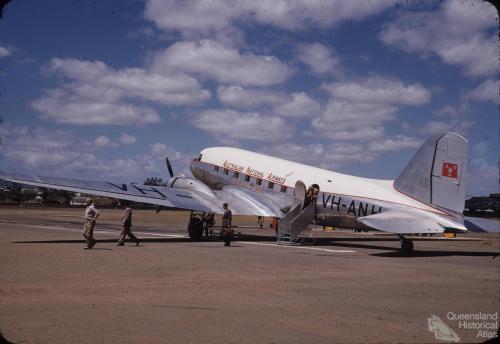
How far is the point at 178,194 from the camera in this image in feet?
81.6

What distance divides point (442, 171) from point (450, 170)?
0.26m

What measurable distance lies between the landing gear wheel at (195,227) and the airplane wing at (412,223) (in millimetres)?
8836

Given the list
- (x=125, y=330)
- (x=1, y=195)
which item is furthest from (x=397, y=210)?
(x=1, y=195)

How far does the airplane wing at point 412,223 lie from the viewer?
648 inches

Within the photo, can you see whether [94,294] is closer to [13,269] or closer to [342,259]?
[13,269]

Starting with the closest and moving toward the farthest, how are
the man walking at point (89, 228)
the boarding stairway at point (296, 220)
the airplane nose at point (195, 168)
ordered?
the man walking at point (89, 228) → the boarding stairway at point (296, 220) → the airplane nose at point (195, 168)

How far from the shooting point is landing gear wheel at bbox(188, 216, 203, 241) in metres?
23.4

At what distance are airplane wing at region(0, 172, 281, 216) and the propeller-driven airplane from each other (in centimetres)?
4

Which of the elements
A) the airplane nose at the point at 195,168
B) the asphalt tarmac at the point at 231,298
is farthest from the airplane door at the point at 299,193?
the airplane nose at the point at 195,168

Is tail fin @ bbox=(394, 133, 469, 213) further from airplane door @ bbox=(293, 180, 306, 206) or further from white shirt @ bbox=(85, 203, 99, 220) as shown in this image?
white shirt @ bbox=(85, 203, 99, 220)

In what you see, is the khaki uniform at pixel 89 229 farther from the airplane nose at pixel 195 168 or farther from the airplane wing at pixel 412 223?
the airplane nose at pixel 195 168

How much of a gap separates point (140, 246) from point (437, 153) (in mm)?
11293

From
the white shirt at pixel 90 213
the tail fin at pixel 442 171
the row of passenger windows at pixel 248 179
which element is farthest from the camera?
the row of passenger windows at pixel 248 179

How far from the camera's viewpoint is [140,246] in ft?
62.6
